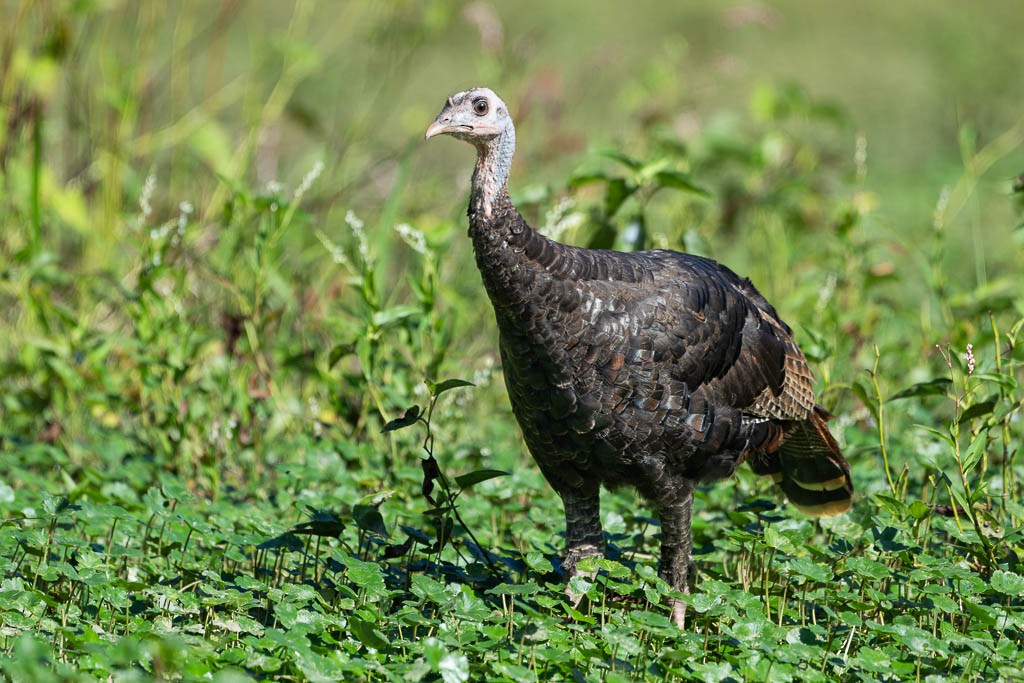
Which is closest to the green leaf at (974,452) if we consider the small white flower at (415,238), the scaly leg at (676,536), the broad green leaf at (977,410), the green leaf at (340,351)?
the broad green leaf at (977,410)

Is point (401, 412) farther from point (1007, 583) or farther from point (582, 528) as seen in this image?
point (1007, 583)

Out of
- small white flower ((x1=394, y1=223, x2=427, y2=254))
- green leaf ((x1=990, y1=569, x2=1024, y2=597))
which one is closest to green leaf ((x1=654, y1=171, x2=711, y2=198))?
small white flower ((x1=394, y1=223, x2=427, y2=254))

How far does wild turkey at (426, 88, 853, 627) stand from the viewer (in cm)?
382

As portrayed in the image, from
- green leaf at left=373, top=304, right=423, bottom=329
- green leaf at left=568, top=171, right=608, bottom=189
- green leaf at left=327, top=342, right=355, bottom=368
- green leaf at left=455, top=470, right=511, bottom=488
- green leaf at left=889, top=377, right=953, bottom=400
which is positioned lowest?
green leaf at left=455, top=470, right=511, bottom=488

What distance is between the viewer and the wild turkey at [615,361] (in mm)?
3816

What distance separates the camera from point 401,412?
5.11 m

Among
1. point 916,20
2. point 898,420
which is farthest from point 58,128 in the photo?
point 916,20

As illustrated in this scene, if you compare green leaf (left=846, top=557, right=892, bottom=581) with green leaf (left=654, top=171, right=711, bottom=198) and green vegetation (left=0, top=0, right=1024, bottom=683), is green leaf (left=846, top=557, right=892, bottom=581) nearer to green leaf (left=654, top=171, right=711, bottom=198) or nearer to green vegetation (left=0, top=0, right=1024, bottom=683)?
green vegetation (left=0, top=0, right=1024, bottom=683)

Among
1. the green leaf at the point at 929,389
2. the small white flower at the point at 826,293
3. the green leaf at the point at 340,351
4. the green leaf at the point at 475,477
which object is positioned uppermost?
the small white flower at the point at 826,293

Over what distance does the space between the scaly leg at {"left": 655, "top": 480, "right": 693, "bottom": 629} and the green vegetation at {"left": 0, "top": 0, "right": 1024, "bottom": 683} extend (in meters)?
0.10

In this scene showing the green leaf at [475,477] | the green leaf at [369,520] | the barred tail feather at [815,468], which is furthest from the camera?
the barred tail feather at [815,468]

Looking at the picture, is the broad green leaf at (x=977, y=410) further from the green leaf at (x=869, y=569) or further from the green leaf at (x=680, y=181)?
the green leaf at (x=680, y=181)

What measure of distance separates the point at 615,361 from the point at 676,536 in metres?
0.70

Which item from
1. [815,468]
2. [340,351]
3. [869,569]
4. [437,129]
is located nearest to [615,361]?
[437,129]
